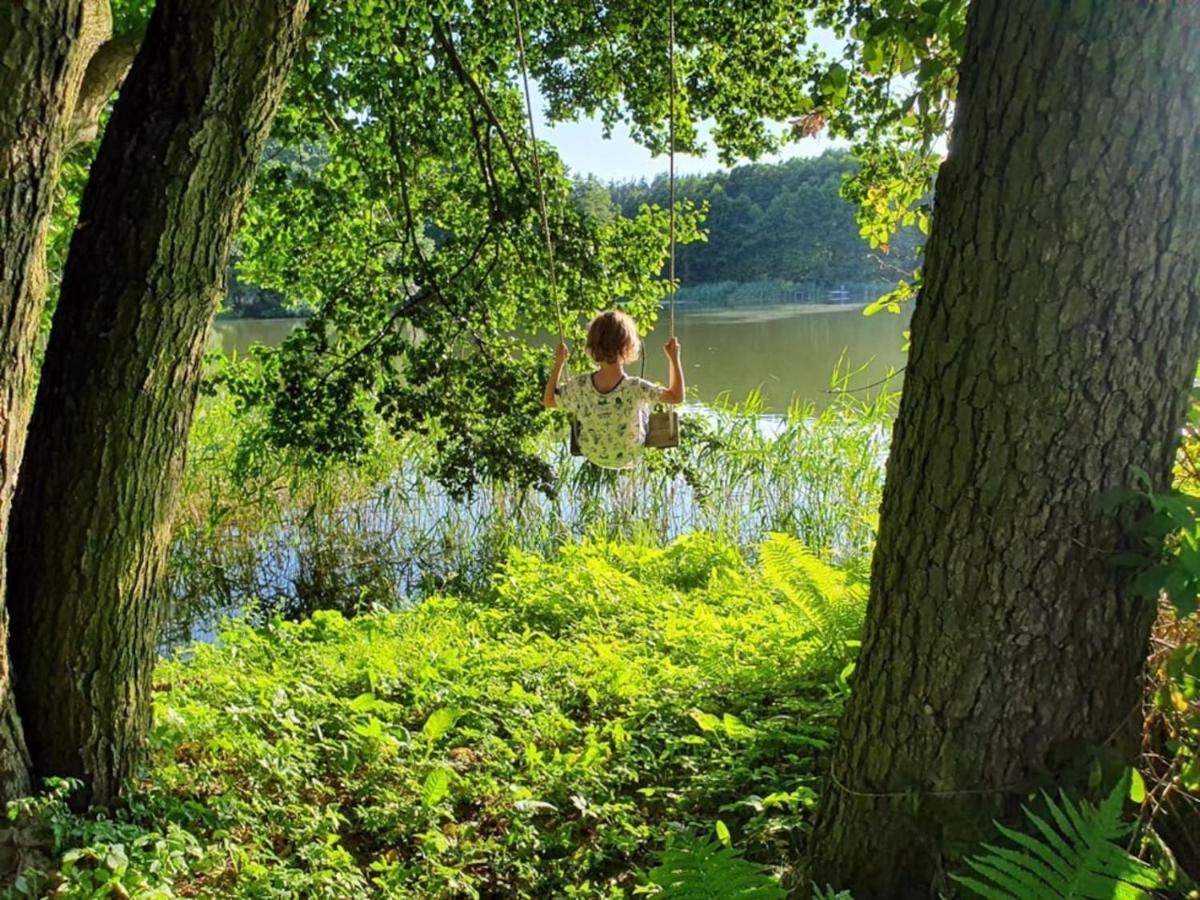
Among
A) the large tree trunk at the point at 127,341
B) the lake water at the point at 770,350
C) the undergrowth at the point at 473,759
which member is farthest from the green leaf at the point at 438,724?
the lake water at the point at 770,350

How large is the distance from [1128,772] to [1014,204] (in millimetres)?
1184

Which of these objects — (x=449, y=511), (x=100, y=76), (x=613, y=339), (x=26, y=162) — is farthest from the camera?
(x=449, y=511)

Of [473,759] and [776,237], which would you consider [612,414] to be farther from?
[776,237]

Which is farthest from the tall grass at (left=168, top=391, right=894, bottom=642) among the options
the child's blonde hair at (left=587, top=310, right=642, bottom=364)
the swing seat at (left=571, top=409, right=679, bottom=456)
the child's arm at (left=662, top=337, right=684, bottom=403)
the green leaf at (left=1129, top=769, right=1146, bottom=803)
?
the green leaf at (left=1129, top=769, right=1146, bottom=803)

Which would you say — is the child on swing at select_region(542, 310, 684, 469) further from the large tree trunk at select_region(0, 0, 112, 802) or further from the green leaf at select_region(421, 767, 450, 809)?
the large tree trunk at select_region(0, 0, 112, 802)

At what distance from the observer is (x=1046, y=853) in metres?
1.60

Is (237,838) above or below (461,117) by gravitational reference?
below

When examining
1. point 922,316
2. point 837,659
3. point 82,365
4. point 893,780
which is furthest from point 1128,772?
point 82,365

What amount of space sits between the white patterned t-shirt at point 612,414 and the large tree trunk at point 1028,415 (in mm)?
2062

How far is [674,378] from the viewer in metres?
3.70

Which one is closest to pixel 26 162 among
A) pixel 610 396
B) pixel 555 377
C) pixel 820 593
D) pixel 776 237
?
pixel 555 377

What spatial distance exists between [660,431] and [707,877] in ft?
7.94

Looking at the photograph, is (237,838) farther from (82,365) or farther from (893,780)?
(893,780)

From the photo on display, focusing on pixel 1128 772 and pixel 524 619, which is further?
pixel 524 619
